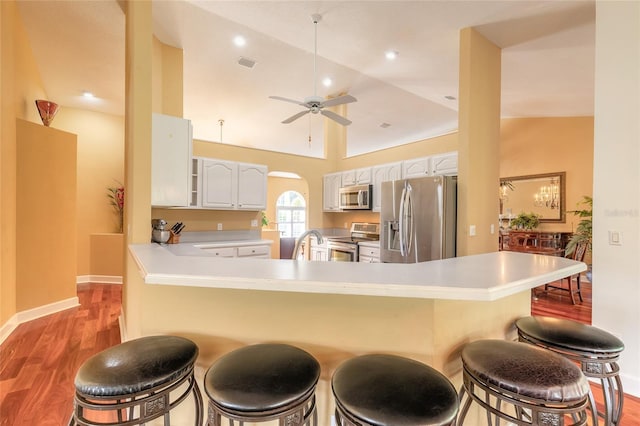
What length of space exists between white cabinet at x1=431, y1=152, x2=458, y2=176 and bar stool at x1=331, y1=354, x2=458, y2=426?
3.18 m

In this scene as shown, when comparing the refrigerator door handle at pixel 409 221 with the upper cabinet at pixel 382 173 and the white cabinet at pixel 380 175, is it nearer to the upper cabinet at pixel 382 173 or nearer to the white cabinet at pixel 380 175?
the upper cabinet at pixel 382 173

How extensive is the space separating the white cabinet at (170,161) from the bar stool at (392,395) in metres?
2.51

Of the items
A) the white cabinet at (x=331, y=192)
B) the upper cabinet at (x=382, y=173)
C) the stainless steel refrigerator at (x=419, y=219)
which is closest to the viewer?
the stainless steel refrigerator at (x=419, y=219)

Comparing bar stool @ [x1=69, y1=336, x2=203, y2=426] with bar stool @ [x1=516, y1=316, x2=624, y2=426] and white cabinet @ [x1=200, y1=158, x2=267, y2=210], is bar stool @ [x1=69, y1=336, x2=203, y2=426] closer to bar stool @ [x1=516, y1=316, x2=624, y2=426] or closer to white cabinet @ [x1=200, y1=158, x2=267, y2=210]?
bar stool @ [x1=516, y1=316, x2=624, y2=426]

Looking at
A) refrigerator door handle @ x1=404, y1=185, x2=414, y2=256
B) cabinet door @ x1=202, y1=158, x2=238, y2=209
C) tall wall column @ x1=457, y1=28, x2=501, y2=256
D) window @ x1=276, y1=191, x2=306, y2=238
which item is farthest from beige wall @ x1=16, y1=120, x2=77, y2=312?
window @ x1=276, y1=191, x2=306, y2=238

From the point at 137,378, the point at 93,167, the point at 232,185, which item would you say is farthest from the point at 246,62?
the point at 137,378

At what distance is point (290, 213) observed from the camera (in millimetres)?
10812

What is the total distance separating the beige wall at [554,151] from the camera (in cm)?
556

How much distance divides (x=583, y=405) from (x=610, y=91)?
235 centimetres

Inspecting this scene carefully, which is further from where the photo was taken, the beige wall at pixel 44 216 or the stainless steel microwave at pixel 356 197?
the stainless steel microwave at pixel 356 197

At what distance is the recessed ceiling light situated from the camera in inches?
133

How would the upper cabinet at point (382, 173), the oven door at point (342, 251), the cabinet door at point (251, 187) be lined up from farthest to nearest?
the oven door at point (342, 251)
the cabinet door at point (251, 187)
the upper cabinet at point (382, 173)

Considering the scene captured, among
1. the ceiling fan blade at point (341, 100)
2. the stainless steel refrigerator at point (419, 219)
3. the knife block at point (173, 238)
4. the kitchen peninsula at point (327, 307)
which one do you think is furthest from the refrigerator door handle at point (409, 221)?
the knife block at point (173, 238)

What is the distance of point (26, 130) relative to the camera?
3.28 metres
